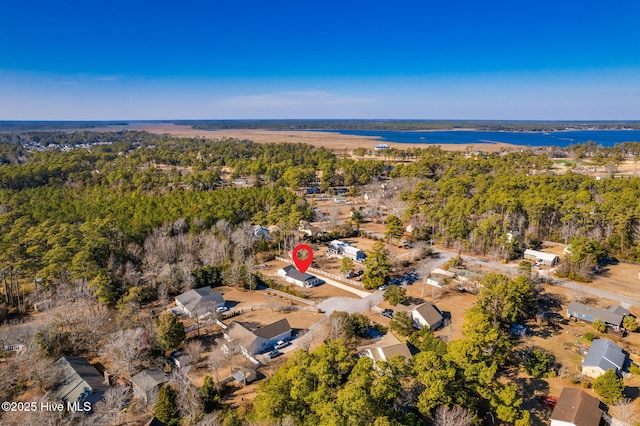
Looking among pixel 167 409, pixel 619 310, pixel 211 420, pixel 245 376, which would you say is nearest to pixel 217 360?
pixel 245 376

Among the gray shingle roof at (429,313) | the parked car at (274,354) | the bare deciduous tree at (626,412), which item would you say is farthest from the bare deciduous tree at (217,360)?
the bare deciduous tree at (626,412)

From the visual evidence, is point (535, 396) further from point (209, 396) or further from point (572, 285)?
point (572, 285)

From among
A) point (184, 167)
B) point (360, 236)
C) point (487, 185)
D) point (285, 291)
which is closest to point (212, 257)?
point (285, 291)

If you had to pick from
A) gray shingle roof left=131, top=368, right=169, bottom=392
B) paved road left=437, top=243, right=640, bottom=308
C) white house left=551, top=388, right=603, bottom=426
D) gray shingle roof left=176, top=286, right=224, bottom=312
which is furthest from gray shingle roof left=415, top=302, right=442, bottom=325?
gray shingle roof left=131, top=368, right=169, bottom=392

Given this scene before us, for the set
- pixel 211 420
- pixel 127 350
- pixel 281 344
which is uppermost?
pixel 127 350

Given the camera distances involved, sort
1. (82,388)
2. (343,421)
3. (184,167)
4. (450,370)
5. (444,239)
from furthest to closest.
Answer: (184,167) → (444,239) → (82,388) → (450,370) → (343,421)

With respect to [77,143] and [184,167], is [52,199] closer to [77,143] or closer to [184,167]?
[184,167]
